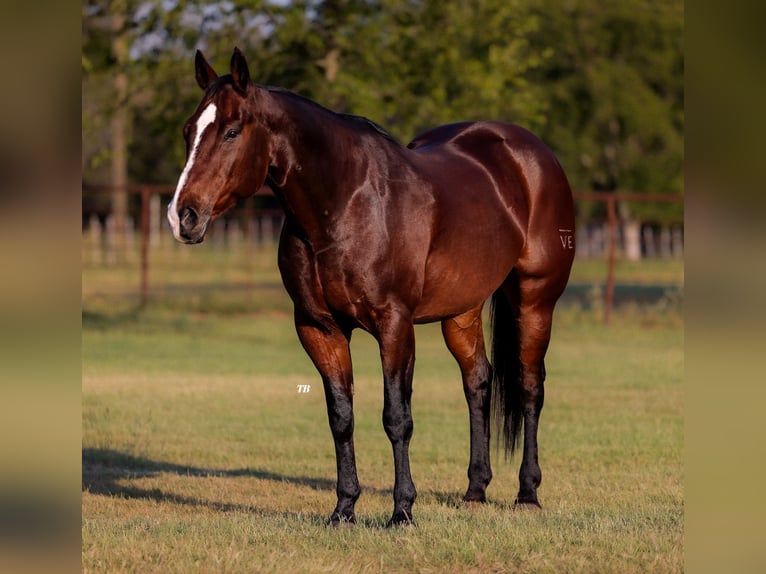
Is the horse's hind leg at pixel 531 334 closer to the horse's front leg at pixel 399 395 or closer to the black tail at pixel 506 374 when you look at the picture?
the black tail at pixel 506 374

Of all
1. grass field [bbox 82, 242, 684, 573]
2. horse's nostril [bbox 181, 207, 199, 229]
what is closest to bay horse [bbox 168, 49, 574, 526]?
horse's nostril [bbox 181, 207, 199, 229]

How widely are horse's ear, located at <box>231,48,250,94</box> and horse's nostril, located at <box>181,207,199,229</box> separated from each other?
2.20 ft

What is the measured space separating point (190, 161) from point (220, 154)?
6.0 inches

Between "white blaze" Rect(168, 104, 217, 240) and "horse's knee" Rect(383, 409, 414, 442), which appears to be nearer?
"white blaze" Rect(168, 104, 217, 240)

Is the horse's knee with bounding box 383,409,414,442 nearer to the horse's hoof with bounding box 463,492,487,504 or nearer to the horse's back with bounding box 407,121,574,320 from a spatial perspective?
the horse's back with bounding box 407,121,574,320

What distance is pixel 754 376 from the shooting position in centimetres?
329

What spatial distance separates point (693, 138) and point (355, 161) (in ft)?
10.2

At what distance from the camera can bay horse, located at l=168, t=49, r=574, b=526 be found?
18.7 feet

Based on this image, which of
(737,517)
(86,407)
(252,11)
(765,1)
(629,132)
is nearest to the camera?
(765,1)

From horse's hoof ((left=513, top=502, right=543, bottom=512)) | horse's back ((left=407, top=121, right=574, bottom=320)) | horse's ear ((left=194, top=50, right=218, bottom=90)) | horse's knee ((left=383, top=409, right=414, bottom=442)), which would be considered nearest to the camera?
horse's ear ((left=194, top=50, right=218, bottom=90))

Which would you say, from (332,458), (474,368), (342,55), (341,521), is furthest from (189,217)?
(342,55)

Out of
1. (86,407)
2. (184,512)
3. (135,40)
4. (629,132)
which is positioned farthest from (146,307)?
(629,132)

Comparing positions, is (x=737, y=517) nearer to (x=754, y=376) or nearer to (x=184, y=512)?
(x=754, y=376)

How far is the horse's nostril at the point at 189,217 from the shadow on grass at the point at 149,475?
2216 mm
